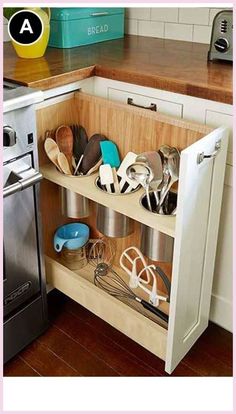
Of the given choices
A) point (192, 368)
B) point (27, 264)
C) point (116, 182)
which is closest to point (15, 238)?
point (27, 264)

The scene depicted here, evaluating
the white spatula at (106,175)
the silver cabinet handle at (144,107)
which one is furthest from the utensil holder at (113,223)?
the silver cabinet handle at (144,107)

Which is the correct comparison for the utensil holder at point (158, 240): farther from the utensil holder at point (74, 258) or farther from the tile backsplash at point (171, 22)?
the tile backsplash at point (171, 22)

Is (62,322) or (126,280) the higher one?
(126,280)

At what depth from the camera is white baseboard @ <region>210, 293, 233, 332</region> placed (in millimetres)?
1572

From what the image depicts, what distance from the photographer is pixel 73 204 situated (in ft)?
5.09

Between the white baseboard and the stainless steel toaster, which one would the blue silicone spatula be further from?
the white baseboard

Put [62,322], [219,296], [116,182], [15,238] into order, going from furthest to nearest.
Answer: [62,322]
[219,296]
[116,182]
[15,238]

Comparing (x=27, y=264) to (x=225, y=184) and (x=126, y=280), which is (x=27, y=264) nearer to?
(x=126, y=280)

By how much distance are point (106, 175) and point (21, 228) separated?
305 mm

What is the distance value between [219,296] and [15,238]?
721 mm

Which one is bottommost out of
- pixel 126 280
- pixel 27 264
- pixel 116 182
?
pixel 126 280

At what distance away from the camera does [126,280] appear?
1.66 m

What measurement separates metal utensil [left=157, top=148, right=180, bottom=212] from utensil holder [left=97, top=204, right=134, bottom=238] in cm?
17

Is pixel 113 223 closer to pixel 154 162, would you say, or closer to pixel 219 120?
pixel 154 162
